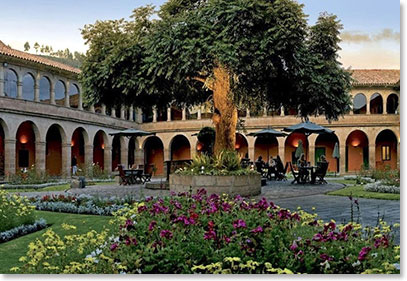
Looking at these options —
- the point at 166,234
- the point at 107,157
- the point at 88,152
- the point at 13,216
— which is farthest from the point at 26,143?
the point at 166,234

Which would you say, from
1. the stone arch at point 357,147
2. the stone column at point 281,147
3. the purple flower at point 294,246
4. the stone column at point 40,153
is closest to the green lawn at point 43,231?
the purple flower at point 294,246

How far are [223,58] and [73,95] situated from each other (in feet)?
76.0

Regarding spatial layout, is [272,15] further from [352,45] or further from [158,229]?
[158,229]

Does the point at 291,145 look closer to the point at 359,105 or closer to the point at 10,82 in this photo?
the point at 359,105

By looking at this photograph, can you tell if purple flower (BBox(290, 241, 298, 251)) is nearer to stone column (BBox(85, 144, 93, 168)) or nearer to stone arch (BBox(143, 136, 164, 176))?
stone column (BBox(85, 144, 93, 168))

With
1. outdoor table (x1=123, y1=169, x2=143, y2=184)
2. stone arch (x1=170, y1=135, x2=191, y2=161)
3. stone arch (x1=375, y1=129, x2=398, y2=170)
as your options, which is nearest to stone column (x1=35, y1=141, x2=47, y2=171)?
outdoor table (x1=123, y1=169, x2=143, y2=184)

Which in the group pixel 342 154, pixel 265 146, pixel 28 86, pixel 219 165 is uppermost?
pixel 28 86

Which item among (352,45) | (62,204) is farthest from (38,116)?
(352,45)

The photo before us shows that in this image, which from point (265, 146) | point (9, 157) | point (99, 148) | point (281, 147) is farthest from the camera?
point (265, 146)

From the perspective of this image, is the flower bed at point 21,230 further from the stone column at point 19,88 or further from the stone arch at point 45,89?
the stone arch at point 45,89

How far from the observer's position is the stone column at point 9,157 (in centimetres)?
2449

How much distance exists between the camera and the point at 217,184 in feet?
40.2

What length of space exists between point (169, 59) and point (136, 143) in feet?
87.7

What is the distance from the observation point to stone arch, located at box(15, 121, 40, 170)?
28.4 metres
